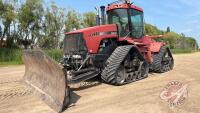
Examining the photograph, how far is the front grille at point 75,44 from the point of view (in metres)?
8.30

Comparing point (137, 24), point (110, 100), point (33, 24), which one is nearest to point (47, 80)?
point (110, 100)

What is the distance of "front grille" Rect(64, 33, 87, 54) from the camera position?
830 cm

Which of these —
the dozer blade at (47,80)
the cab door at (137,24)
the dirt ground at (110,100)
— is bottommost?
the dirt ground at (110,100)

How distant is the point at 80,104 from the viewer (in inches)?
251

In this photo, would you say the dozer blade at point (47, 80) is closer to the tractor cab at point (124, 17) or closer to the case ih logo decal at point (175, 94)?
the case ih logo decal at point (175, 94)

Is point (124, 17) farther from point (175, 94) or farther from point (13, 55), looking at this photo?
point (13, 55)

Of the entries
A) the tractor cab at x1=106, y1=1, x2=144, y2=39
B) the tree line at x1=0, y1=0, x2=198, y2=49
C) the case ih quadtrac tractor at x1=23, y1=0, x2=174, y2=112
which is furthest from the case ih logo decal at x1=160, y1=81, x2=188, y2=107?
the tree line at x1=0, y1=0, x2=198, y2=49

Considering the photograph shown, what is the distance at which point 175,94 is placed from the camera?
714cm

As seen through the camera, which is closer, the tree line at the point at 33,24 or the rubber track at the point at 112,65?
the rubber track at the point at 112,65

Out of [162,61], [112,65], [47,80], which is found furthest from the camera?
[162,61]

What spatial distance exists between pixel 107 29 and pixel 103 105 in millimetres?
3198

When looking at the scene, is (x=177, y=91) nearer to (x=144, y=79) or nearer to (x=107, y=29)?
(x=144, y=79)

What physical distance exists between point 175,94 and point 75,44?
3.11 metres

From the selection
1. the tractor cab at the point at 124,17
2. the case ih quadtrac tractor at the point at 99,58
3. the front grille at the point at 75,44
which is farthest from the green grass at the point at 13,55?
the front grille at the point at 75,44
